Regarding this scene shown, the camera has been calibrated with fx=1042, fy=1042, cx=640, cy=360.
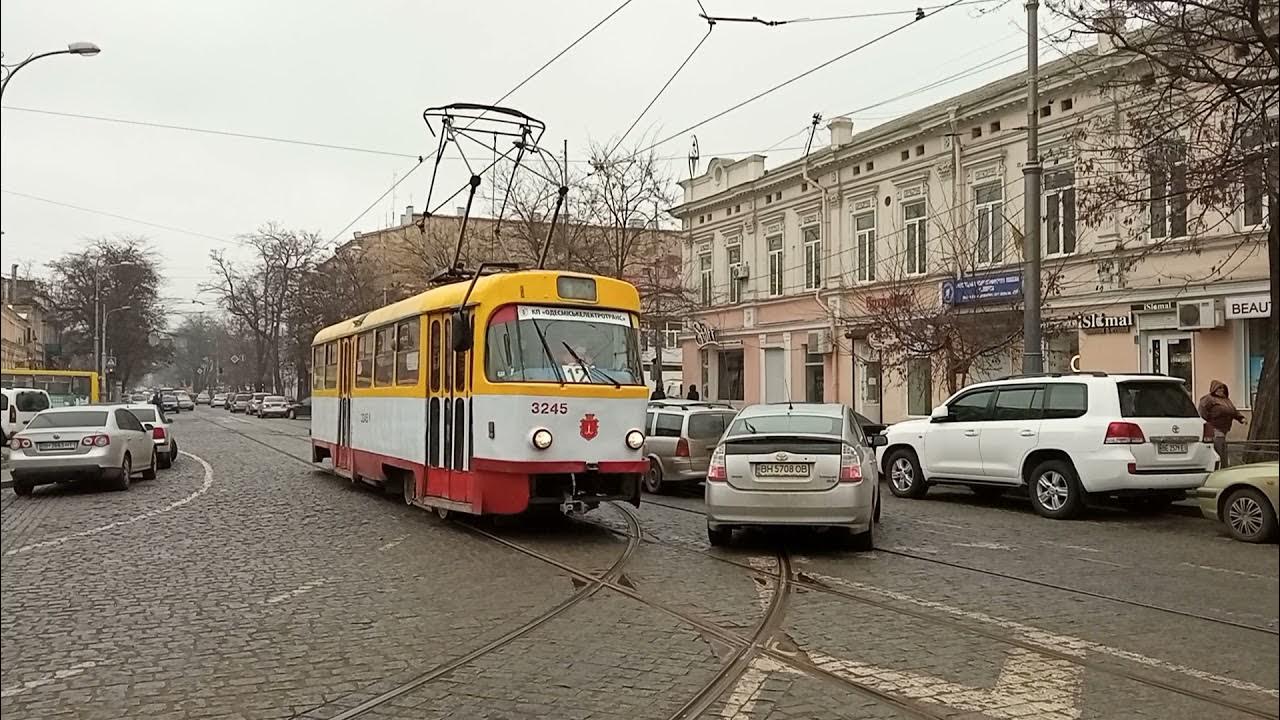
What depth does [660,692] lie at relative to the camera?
18.7ft

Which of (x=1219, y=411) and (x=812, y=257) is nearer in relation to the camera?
(x=1219, y=411)

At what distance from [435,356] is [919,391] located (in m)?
17.6

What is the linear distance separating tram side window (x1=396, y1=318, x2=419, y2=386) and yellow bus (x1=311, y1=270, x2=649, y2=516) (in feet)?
1.35

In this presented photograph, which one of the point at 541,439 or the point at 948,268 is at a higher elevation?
the point at 948,268

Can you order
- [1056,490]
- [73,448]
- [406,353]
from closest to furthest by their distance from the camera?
[1056,490] < [406,353] < [73,448]

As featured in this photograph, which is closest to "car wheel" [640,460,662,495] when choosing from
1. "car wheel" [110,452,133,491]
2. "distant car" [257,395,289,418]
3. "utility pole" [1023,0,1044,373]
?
"utility pole" [1023,0,1044,373]

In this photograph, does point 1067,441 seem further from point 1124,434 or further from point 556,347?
point 556,347

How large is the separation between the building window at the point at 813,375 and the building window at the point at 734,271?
4696 mm

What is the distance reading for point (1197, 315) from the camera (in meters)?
20.1

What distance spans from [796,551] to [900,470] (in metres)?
6.09

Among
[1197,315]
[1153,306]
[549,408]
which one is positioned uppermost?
[1153,306]

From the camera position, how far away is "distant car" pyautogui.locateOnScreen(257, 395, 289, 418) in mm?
62344

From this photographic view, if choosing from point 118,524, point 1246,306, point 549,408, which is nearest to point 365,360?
point 118,524

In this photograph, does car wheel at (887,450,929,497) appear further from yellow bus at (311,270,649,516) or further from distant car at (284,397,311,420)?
distant car at (284,397,311,420)
